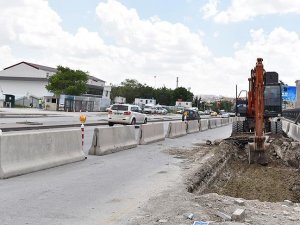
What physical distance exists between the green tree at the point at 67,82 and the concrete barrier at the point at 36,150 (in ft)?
270

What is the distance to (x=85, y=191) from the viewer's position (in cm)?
927

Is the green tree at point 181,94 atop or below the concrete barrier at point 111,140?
atop

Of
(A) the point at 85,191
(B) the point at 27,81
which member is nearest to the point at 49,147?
(A) the point at 85,191

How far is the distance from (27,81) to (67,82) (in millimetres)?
40324

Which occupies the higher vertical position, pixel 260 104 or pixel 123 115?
pixel 260 104

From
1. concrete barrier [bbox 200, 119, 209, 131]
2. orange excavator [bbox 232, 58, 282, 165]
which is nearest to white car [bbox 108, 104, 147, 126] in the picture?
concrete barrier [bbox 200, 119, 209, 131]

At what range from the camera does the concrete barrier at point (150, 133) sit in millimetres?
20825

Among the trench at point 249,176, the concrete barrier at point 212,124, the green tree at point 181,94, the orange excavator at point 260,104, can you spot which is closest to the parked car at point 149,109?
the concrete barrier at point 212,124

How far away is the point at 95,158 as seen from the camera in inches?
580

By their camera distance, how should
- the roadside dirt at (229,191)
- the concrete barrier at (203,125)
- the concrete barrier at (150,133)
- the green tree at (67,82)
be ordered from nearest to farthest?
the roadside dirt at (229,191) → the concrete barrier at (150,133) → the concrete barrier at (203,125) → the green tree at (67,82)

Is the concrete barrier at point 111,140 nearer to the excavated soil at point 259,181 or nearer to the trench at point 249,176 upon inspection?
the trench at point 249,176

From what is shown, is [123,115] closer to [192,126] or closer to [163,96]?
[192,126]

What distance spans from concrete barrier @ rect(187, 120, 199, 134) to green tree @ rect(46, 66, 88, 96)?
6226 cm

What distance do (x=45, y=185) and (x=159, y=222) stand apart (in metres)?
3.80
